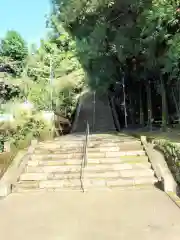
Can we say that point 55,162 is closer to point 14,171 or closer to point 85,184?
point 14,171

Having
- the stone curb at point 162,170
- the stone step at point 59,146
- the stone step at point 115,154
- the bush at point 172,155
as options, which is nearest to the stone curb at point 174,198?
the stone curb at point 162,170

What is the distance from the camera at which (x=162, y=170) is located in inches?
361

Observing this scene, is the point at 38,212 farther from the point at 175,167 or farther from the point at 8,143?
the point at 8,143

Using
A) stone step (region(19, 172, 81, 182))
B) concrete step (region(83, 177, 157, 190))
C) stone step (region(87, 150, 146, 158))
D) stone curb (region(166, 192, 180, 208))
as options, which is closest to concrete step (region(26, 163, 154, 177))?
stone step (region(19, 172, 81, 182))

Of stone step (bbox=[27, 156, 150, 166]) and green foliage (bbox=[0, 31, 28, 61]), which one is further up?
green foliage (bbox=[0, 31, 28, 61])

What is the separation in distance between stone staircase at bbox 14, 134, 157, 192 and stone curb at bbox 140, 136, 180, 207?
16 centimetres

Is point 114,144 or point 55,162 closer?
point 55,162

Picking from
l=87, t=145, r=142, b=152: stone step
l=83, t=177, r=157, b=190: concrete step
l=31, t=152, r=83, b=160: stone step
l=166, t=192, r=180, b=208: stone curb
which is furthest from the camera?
l=87, t=145, r=142, b=152: stone step

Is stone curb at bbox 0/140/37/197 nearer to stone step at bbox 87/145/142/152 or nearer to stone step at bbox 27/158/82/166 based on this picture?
stone step at bbox 27/158/82/166

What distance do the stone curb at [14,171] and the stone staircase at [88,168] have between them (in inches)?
5.6

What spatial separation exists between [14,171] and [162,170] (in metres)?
4.12

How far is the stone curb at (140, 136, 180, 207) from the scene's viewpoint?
25.9 ft

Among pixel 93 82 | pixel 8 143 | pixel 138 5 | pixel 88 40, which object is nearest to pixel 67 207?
pixel 8 143

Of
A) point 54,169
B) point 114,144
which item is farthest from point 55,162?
point 114,144
